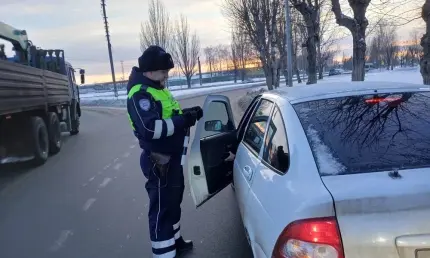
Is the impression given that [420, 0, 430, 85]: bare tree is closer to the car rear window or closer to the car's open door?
the car's open door

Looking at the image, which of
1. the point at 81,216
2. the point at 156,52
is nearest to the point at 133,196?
the point at 81,216

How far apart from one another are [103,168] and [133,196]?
A: 2491mm

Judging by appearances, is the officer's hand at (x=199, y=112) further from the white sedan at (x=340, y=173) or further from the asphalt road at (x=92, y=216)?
the asphalt road at (x=92, y=216)

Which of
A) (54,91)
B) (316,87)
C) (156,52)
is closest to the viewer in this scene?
(316,87)

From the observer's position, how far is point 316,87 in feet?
11.2

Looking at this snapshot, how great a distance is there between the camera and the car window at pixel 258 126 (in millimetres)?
3411

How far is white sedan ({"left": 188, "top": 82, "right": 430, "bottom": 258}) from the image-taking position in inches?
75.6

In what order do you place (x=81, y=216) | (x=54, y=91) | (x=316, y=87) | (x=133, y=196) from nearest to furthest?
(x=316, y=87)
(x=81, y=216)
(x=133, y=196)
(x=54, y=91)

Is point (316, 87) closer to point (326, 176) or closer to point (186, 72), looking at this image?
point (326, 176)

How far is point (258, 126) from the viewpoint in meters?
3.69

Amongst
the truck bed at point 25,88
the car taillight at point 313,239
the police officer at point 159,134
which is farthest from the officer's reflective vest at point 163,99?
the truck bed at point 25,88

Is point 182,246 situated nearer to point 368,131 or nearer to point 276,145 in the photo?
point 276,145

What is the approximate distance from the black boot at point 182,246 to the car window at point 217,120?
104 cm

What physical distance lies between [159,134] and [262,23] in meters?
21.8
